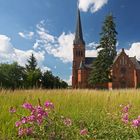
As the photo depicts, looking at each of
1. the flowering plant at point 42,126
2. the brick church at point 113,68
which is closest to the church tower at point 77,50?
the brick church at point 113,68

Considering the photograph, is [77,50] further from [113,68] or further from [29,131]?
[29,131]

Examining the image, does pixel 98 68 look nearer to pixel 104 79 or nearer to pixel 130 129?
pixel 104 79

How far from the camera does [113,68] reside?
56.2 meters

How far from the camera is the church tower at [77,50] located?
67281 mm

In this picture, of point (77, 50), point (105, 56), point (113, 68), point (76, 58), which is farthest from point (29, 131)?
point (77, 50)

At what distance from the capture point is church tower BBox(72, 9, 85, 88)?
67.3 m

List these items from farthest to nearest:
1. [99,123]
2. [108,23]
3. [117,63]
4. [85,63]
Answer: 1. [85,63]
2. [117,63]
3. [108,23]
4. [99,123]

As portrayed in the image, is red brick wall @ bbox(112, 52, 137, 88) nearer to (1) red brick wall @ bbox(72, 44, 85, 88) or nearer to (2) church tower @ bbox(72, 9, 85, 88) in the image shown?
(2) church tower @ bbox(72, 9, 85, 88)

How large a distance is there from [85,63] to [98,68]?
92.8 feet

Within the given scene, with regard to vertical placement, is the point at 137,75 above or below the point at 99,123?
above

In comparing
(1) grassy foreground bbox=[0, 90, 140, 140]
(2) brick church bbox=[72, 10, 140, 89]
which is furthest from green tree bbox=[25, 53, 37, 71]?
(1) grassy foreground bbox=[0, 90, 140, 140]

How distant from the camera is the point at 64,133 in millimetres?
3586

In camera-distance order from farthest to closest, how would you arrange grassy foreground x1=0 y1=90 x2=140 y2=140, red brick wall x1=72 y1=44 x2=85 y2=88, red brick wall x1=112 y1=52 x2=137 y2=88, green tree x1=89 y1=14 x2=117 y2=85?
red brick wall x1=72 y1=44 x2=85 y2=88 < red brick wall x1=112 y1=52 x2=137 y2=88 < green tree x1=89 y1=14 x2=117 y2=85 < grassy foreground x1=0 y1=90 x2=140 y2=140

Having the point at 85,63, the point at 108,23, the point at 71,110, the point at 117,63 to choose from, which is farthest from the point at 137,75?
the point at 71,110
